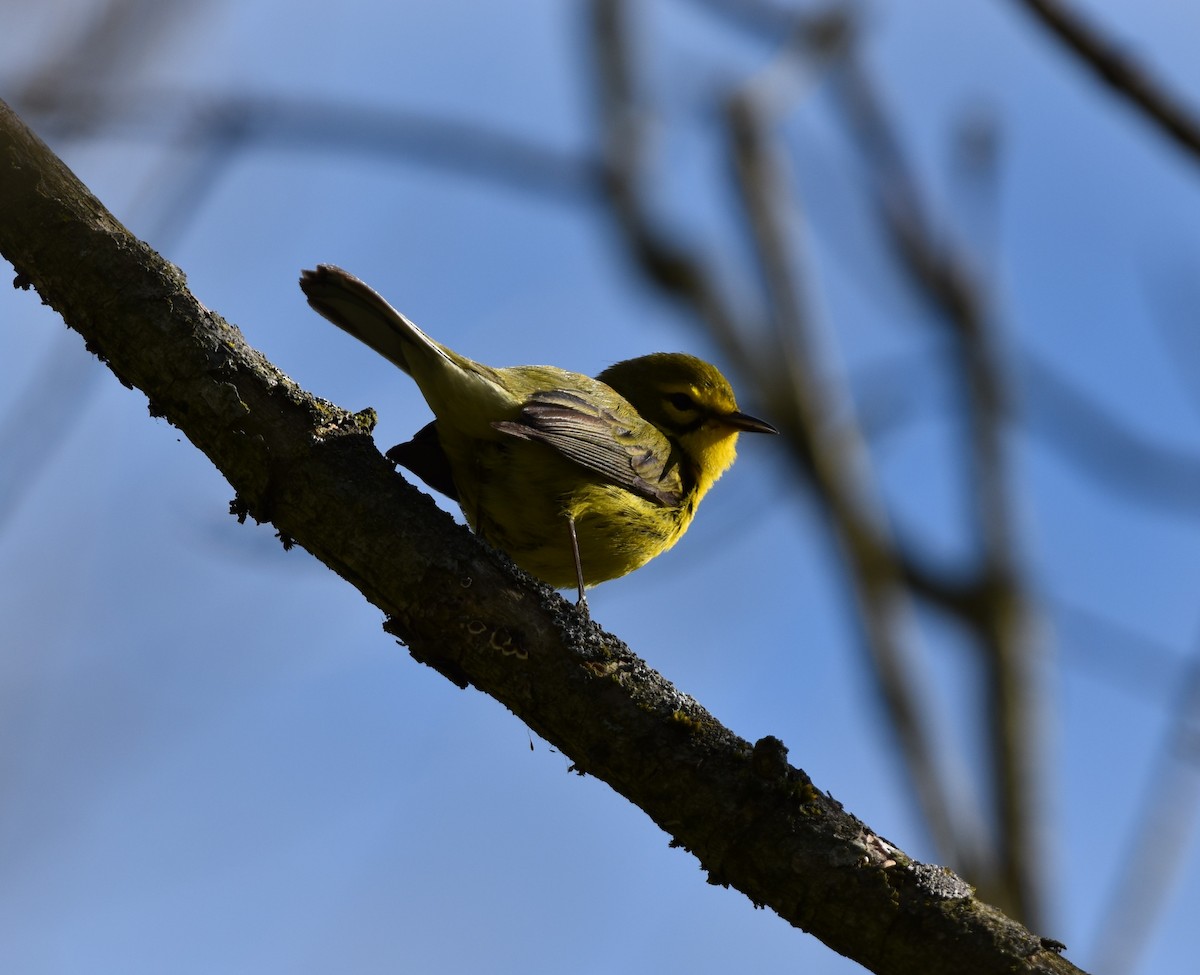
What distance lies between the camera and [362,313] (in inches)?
182

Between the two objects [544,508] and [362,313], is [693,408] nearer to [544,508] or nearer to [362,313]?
[544,508]

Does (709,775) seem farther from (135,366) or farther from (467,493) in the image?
(467,493)

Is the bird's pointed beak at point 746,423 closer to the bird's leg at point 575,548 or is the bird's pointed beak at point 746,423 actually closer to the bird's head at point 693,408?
the bird's head at point 693,408

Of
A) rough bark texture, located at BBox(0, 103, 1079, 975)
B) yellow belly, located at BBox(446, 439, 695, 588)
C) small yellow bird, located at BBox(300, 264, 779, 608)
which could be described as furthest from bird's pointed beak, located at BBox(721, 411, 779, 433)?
rough bark texture, located at BBox(0, 103, 1079, 975)

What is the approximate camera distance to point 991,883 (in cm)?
734

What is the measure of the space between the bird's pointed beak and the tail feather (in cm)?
226

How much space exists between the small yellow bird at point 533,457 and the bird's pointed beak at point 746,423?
722 mm

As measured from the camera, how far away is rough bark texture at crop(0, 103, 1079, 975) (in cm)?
304

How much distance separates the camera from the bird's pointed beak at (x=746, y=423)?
653cm

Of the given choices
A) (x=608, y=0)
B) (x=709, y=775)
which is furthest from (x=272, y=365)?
(x=608, y=0)

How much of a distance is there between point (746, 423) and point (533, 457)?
1.95 metres

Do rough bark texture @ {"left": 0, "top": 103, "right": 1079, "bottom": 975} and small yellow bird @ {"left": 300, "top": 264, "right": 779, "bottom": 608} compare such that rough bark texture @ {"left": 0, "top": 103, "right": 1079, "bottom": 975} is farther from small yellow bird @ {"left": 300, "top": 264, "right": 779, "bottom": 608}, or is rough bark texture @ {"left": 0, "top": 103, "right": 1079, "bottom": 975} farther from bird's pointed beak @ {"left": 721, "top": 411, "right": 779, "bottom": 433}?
bird's pointed beak @ {"left": 721, "top": 411, "right": 779, "bottom": 433}

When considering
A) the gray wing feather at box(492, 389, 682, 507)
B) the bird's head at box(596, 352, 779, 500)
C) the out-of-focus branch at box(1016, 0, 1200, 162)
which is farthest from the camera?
the bird's head at box(596, 352, 779, 500)

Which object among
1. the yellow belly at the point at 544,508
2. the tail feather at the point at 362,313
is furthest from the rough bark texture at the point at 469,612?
the yellow belly at the point at 544,508
